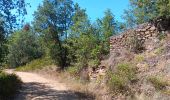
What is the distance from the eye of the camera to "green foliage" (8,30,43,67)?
164ft

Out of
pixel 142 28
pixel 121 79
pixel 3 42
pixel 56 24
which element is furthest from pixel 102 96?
pixel 56 24

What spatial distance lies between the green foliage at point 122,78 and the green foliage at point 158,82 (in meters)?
1.09

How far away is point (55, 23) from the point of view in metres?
34.3

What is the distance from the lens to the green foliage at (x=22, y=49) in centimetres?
4991

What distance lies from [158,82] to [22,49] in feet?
128

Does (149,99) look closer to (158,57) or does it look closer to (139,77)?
(139,77)

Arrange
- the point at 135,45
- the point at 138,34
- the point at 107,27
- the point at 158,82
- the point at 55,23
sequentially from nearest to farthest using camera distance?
the point at 158,82, the point at 135,45, the point at 138,34, the point at 107,27, the point at 55,23

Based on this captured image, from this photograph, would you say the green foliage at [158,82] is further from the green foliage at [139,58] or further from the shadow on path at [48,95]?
the shadow on path at [48,95]

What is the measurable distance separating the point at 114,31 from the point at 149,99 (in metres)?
11.2

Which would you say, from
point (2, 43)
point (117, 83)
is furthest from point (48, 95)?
point (117, 83)

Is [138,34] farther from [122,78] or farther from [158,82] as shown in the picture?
[158,82]

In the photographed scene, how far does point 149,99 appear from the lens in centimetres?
1276

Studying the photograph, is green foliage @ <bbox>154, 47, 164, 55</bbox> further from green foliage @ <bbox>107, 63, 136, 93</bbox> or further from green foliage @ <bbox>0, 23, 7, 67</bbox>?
green foliage @ <bbox>0, 23, 7, 67</bbox>

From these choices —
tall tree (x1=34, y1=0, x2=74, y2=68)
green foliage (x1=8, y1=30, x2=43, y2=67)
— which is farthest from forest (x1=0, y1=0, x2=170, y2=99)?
green foliage (x1=8, y1=30, x2=43, y2=67)
